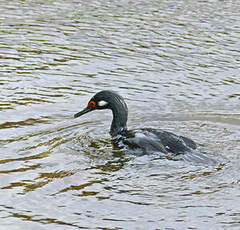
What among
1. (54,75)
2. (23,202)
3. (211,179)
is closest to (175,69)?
(54,75)

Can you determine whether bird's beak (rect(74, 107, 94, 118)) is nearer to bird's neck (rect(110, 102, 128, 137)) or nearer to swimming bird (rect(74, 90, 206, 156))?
swimming bird (rect(74, 90, 206, 156))

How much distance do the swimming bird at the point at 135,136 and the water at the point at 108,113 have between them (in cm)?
27

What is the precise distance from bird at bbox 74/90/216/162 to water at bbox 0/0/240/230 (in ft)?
0.83

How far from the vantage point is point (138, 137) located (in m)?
9.27

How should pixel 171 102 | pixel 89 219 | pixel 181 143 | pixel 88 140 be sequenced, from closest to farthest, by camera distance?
pixel 89 219 → pixel 181 143 → pixel 88 140 → pixel 171 102

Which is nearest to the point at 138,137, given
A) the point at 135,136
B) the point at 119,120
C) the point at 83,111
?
the point at 135,136

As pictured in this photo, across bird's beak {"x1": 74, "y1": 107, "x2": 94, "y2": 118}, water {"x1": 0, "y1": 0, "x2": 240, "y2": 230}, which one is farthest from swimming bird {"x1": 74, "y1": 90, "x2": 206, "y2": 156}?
water {"x1": 0, "y1": 0, "x2": 240, "y2": 230}

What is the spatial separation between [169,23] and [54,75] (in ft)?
15.9

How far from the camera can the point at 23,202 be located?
A: 289 inches

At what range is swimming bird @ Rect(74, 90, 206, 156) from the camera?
29.4ft

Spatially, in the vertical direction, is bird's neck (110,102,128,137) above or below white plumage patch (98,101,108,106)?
below

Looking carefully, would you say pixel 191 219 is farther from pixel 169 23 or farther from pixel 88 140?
pixel 169 23

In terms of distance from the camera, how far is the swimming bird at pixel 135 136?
29.4 ft

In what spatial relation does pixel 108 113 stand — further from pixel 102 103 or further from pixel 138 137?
pixel 138 137
